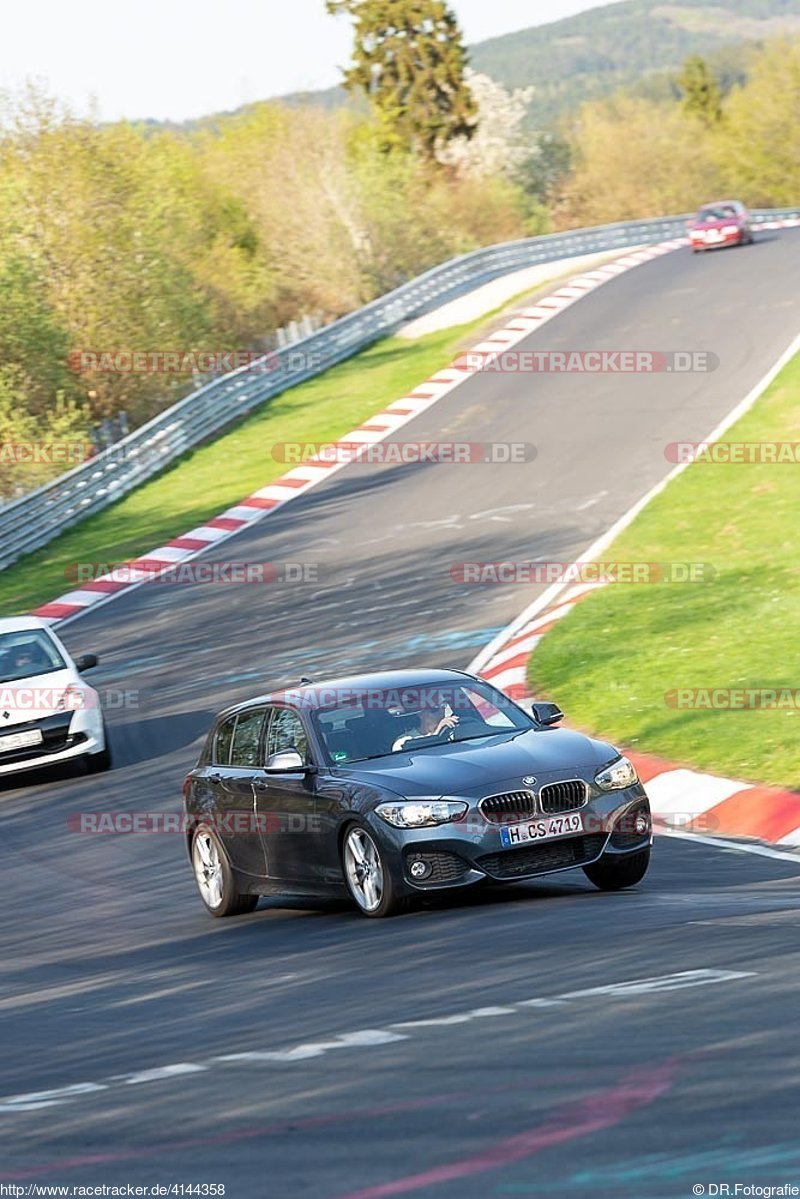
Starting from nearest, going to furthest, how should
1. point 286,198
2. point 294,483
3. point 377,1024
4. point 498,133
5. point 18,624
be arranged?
point 377,1024
point 18,624
point 294,483
point 286,198
point 498,133

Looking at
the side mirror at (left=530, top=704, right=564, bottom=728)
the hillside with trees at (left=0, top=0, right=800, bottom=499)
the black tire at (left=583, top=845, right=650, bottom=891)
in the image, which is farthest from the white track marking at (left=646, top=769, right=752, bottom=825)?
the hillside with trees at (left=0, top=0, right=800, bottom=499)

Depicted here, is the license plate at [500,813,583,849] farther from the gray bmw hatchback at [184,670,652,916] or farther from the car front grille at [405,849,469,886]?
the car front grille at [405,849,469,886]

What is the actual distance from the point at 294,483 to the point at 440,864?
79.1 ft

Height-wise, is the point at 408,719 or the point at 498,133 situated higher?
the point at 498,133

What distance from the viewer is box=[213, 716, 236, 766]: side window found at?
12.4m

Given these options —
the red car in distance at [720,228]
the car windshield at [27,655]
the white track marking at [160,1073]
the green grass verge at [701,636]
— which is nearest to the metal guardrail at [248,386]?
the red car in distance at [720,228]

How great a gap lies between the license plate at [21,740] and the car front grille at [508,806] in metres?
8.81

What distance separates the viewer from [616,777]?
1055cm

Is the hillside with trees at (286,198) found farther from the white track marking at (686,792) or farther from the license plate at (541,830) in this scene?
the license plate at (541,830)

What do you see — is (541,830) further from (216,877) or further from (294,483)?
(294,483)

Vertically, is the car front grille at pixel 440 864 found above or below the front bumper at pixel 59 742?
above

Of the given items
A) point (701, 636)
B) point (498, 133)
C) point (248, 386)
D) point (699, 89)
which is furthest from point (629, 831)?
point (699, 89)

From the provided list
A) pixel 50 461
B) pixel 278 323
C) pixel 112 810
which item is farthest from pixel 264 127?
pixel 112 810

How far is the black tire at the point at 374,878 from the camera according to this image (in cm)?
1024
